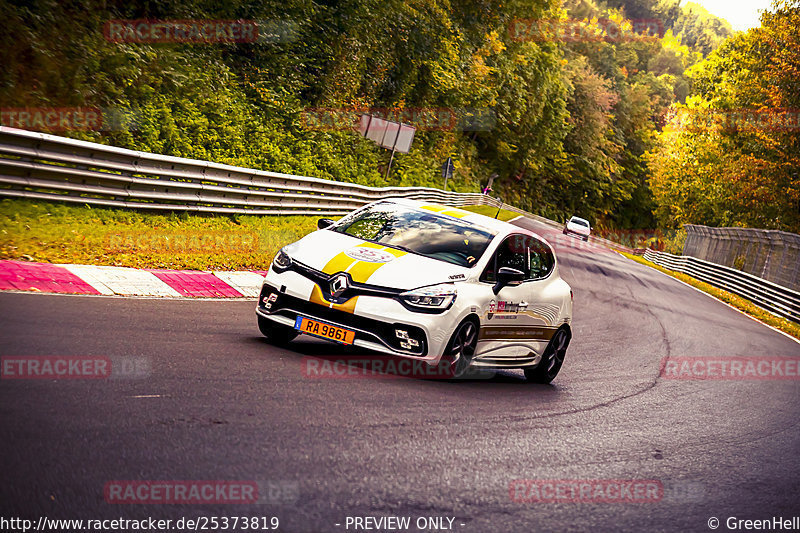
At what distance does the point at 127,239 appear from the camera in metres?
13.1

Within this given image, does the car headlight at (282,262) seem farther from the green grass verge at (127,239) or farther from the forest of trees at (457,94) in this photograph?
the forest of trees at (457,94)

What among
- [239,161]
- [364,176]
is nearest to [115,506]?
[239,161]

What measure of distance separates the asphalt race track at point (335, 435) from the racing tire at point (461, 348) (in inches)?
6.8

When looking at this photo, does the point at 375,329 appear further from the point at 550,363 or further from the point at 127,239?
the point at 127,239

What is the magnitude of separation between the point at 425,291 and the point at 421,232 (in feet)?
4.50

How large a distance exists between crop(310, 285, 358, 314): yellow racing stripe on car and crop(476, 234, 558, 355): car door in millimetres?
1424

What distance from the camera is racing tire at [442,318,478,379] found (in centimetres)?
812

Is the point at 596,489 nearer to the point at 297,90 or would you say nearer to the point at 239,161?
the point at 239,161

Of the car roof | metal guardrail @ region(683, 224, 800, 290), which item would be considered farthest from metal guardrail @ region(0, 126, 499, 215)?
metal guardrail @ region(683, 224, 800, 290)

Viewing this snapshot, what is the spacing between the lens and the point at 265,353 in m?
8.13

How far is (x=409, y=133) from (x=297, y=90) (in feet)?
14.0

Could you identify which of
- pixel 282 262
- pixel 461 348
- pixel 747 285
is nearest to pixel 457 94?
pixel 747 285

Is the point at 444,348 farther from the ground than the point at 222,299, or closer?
farther from the ground

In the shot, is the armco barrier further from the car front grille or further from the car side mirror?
the car front grille
